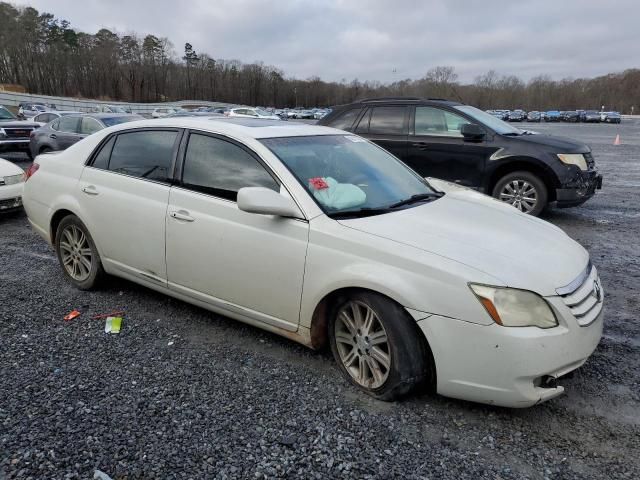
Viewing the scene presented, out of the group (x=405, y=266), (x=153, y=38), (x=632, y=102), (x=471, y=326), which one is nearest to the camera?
(x=471, y=326)

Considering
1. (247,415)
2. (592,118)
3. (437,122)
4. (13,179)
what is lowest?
(247,415)

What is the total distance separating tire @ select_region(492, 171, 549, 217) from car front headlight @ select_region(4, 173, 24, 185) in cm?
742

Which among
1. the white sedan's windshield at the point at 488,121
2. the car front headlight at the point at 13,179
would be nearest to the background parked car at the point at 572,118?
the white sedan's windshield at the point at 488,121

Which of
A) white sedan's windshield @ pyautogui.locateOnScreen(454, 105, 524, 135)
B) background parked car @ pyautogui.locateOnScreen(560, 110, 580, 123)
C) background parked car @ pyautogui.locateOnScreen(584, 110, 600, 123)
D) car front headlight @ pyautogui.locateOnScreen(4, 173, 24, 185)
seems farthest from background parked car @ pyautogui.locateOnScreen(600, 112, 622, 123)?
car front headlight @ pyautogui.locateOnScreen(4, 173, 24, 185)

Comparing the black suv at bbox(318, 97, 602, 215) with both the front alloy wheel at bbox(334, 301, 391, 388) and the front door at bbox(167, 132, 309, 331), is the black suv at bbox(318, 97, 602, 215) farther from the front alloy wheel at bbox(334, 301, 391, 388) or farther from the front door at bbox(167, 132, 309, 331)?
the front alloy wheel at bbox(334, 301, 391, 388)

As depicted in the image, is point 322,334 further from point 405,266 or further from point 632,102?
point 632,102

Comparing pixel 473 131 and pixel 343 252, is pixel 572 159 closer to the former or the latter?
pixel 473 131

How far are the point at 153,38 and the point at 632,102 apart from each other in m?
110

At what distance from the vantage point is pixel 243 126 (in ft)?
12.0

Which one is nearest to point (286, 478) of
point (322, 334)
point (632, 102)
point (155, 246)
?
point (322, 334)

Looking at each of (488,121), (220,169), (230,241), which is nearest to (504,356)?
(230,241)

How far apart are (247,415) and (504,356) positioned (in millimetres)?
1424

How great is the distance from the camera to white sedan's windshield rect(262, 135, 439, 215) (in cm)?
319

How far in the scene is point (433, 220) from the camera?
3094 mm
